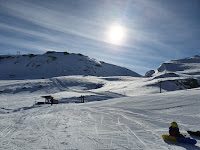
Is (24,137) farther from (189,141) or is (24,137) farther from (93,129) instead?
(189,141)

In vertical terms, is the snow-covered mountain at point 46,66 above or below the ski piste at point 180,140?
above

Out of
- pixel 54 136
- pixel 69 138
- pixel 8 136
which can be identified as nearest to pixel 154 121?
pixel 69 138

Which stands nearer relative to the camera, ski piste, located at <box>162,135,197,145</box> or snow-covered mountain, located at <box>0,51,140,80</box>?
ski piste, located at <box>162,135,197,145</box>

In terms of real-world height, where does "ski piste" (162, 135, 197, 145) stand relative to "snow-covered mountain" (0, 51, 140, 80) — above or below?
below

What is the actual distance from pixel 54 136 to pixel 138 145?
407 cm

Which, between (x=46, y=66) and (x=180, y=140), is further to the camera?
(x=46, y=66)

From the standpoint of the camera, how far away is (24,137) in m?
6.72

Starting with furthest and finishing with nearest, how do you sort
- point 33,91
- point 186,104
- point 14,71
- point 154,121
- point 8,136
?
point 14,71 → point 33,91 → point 186,104 → point 154,121 → point 8,136

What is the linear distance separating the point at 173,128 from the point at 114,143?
2.93 meters

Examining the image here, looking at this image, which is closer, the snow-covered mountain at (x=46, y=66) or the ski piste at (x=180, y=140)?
the ski piste at (x=180, y=140)

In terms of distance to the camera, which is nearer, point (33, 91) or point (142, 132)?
point (142, 132)

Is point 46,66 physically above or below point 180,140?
above

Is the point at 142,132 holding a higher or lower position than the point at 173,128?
lower

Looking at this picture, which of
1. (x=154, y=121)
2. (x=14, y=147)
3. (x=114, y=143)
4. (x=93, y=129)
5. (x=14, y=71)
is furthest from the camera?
(x=14, y=71)
